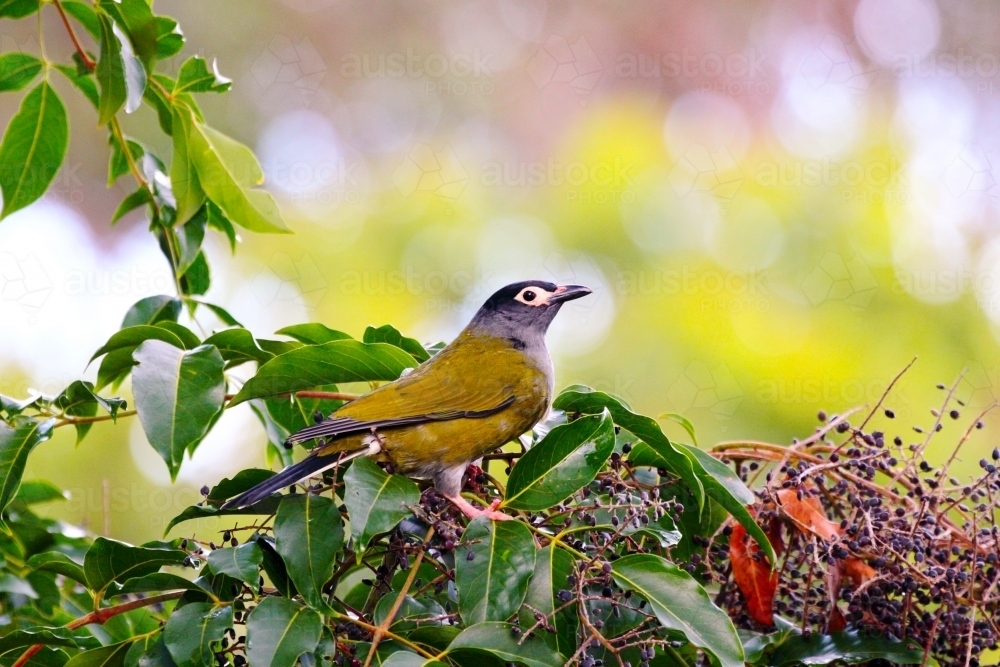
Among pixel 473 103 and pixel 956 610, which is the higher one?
pixel 473 103

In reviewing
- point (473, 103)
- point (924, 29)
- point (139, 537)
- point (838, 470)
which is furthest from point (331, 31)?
point (838, 470)

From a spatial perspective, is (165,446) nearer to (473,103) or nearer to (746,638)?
(746,638)

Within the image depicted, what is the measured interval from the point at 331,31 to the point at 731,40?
462cm

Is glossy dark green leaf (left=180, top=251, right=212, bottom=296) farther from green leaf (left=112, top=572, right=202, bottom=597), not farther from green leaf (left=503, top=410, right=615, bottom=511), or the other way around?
green leaf (left=503, top=410, right=615, bottom=511)

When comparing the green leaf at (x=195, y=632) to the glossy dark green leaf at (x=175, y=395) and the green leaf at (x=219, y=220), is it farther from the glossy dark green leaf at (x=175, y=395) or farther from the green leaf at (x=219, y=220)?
the green leaf at (x=219, y=220)

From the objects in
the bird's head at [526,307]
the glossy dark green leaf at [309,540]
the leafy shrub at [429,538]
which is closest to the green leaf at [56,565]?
the leafy shrub at [429,538]

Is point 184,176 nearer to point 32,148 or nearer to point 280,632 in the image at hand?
point 32,148

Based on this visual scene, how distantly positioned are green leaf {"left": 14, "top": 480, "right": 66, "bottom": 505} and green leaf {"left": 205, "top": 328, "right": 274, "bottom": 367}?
89 centimetres

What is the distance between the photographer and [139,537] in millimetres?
5766

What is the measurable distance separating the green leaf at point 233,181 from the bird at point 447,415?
20.5 inches

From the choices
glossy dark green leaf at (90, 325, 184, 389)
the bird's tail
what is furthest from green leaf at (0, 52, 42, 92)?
the bird's tail

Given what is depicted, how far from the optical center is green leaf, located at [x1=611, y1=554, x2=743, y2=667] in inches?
62.5

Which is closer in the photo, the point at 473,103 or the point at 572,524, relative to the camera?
the point at 572,524

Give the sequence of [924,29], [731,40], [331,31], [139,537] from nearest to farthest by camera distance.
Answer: [139,537] < [924,29] < [731,40] < [331,31]
